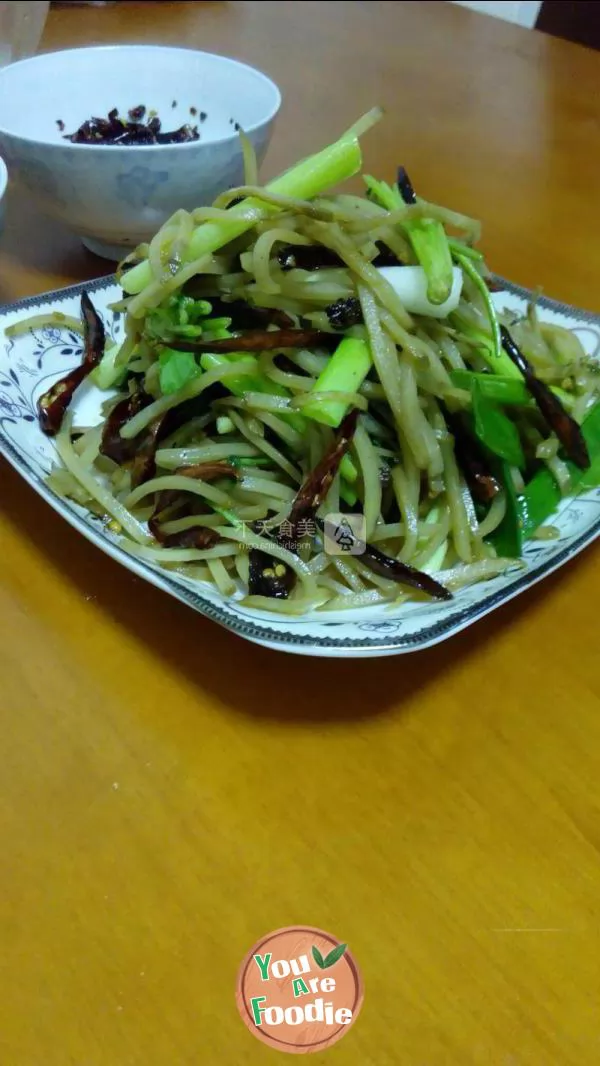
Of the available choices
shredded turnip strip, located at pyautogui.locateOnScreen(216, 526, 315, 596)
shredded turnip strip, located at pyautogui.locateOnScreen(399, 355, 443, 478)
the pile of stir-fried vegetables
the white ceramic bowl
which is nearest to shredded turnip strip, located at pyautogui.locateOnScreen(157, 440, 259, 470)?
the pile of stir-fried vegetables

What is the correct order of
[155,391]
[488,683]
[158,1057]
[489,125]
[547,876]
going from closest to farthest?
[158,1057] → [547,876] → [488,683] → [155,391] → [489,125]

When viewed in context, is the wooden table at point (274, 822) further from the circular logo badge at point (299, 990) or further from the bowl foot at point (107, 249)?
the bowl foot at point (107, 249)

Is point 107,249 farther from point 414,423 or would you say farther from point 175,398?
point 414,423

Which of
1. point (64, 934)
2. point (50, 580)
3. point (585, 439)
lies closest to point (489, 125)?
point (585, 439)

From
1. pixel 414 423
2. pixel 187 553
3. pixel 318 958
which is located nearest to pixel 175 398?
pixel 187 553

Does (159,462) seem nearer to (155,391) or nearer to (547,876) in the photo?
(155,391)
